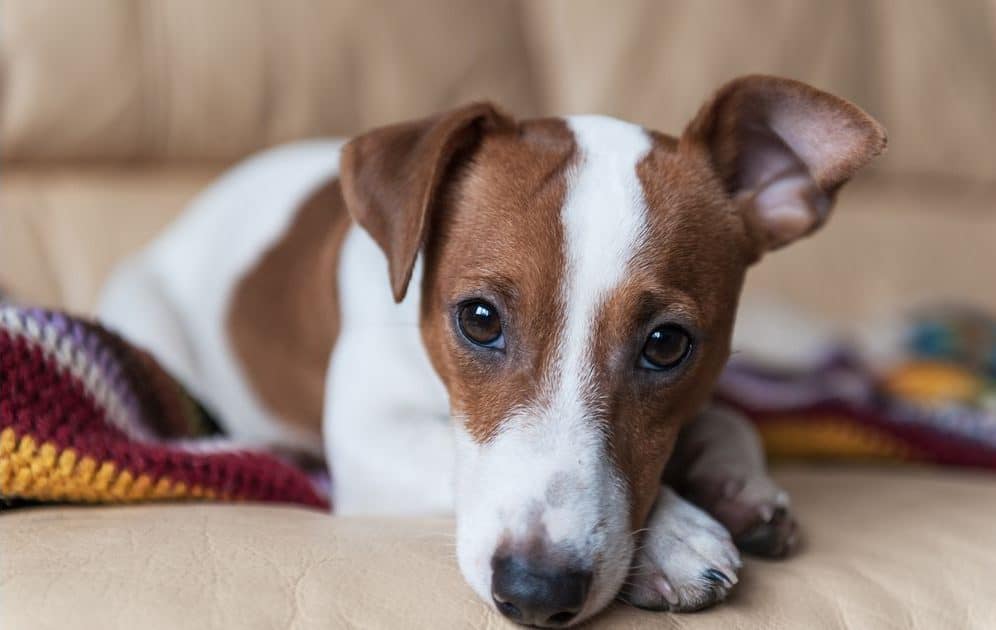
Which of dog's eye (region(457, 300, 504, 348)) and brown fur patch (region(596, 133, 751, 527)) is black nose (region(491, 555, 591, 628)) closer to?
brown fur patch (region(596, 133, 751, 527))

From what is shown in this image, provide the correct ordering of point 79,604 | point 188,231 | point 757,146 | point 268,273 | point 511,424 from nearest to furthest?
point 79,604
point 511,424
point 757,146
point 268,273
point 188,231

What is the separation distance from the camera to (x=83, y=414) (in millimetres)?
1579

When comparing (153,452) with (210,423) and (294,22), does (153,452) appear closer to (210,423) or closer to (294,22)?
(210,423)

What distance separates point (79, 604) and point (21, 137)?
5.84ft

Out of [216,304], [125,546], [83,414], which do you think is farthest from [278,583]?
[216,304]

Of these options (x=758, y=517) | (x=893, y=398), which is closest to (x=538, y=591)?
(x=758, y=517)

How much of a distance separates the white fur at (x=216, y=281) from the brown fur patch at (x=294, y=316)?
0.10 feet

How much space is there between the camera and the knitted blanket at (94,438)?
4.76 ft

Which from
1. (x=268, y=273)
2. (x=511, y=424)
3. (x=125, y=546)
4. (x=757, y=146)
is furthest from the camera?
(x=268, y=273)

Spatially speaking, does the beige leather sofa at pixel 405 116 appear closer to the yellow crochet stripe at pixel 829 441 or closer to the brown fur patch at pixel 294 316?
the yellow crochet stripe at pixel 829 441

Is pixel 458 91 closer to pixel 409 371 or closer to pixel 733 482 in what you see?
pixel 409 371

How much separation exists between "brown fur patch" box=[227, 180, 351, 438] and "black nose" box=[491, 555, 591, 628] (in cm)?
94

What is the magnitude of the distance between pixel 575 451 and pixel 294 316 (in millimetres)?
1006

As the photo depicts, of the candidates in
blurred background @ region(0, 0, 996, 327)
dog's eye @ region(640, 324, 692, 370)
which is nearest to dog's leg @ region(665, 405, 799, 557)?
dog's eye @ region(640, 324, 692, 370)
